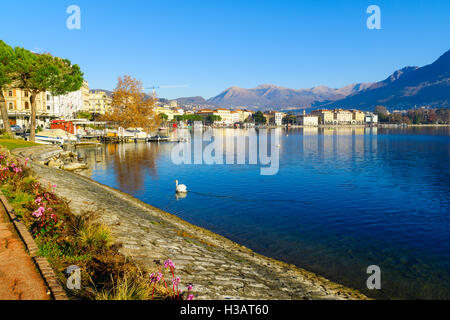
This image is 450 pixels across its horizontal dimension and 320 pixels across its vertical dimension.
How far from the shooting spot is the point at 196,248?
1125 cm

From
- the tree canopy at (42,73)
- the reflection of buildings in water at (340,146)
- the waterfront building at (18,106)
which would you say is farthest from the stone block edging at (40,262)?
the waterfront building at (18,106)

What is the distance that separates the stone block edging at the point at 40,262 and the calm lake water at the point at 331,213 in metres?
7.95

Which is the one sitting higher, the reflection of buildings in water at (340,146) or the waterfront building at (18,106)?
the waterfront building at (18,106)

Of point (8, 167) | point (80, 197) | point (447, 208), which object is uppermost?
point (8, 167)

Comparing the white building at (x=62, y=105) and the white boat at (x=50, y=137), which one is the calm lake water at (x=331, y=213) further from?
the white building at (x=62, y=105)

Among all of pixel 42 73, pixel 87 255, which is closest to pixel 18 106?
pixel 42 73

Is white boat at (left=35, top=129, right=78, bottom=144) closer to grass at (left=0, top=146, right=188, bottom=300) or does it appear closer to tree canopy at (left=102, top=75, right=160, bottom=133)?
tree canopy at (left=102, top=75, right=160, bottom=133)

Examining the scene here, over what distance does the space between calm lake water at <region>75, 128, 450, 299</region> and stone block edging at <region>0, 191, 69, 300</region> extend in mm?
7947

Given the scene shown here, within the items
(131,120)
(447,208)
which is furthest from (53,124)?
(447,208)

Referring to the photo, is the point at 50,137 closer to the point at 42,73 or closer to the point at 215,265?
the point at 42,73

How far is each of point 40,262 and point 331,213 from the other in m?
15.3

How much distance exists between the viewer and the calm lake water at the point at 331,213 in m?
11.7

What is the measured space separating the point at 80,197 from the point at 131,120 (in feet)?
231

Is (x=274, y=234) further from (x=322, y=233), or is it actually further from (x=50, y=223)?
(x=50, y=223)
